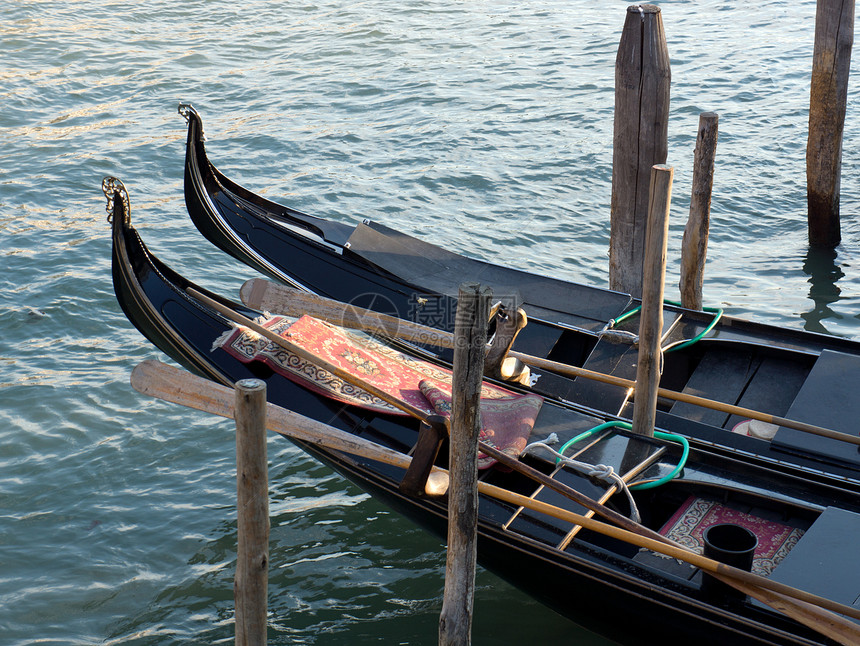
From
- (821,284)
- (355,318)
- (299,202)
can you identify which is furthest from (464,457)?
(299,202)

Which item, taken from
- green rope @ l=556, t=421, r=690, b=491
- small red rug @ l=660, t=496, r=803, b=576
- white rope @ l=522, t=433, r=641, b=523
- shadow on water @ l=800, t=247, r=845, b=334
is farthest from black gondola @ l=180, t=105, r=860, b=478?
shadow on water @ l=800, t=247, r=845, b=334

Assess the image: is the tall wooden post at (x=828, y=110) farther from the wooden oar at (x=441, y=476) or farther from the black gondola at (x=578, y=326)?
the wooden oar at (x=441, y=476)

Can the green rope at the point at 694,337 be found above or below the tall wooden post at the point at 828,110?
below

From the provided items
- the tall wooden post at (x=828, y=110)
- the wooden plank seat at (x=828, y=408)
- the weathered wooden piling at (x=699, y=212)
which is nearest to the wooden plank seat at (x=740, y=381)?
the wooden plank seat at (x=828, y=408)

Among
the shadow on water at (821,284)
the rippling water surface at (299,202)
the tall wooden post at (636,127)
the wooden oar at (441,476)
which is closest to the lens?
the wooden oar at (441,476)

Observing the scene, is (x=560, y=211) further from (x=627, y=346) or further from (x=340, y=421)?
(x=340, y=421)

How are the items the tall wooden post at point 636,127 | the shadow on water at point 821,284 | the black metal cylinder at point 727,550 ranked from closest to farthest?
the black metal cylinder at point 727,550, the tall wooden post at point 636,127, the shadow on water at point 821,284

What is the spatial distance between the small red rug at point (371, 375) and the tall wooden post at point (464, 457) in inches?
31.9

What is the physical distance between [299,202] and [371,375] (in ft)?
13.3

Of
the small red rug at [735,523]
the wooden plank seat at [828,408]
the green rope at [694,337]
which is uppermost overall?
the green rope at [694,337]

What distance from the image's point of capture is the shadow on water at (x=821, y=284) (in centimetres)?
582

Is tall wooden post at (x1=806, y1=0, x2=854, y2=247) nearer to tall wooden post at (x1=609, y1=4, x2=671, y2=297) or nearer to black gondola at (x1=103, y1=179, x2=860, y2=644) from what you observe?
tall wooden post at (x1=609, y1=4, x2=671, y2=297)

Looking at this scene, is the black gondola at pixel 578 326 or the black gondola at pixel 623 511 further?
the black gondola at pixel 578 326

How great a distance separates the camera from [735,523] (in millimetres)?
3299
